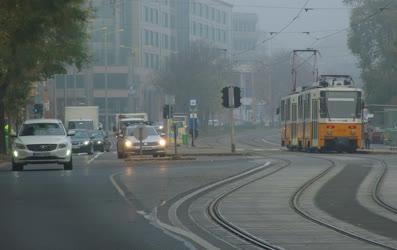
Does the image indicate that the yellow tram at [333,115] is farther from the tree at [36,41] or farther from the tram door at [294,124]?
the tree at [36,41]

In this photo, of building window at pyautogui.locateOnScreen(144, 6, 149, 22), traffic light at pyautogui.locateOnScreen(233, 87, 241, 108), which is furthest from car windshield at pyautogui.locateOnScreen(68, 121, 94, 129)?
building window at pyautogui.locateOnScreen(144, 6, 149, 22)

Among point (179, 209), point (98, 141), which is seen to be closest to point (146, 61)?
point (98, 141)

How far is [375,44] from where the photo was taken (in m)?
87.0

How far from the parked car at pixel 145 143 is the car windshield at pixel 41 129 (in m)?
7.07

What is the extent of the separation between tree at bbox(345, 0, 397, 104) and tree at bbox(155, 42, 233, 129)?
15.9 m

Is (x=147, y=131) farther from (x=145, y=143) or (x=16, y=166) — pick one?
(x=16, y=166)

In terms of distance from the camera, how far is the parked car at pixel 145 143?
42.3 m

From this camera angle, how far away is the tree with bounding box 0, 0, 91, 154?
25344 mm

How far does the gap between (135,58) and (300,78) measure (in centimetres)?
2806

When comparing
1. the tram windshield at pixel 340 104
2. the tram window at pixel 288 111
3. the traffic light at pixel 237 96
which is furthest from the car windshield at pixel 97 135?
the traffic light at pixel 237 96

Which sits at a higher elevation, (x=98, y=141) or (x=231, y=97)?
(x=231, y=97)

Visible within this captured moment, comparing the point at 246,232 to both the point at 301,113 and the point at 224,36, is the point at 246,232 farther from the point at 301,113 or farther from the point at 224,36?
the point at 224,36

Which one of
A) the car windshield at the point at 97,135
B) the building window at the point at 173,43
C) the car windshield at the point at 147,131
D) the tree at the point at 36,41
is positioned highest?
A: the building window at the point at 173,43

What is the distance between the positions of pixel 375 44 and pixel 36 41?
6151 centimetres
